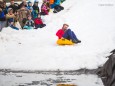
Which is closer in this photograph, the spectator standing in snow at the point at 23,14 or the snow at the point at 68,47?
the snow at the point at 68,47

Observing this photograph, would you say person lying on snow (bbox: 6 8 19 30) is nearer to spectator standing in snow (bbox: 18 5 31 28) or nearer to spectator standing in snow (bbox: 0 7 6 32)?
spectator standing in snow (bbox: 0 7 6 32)

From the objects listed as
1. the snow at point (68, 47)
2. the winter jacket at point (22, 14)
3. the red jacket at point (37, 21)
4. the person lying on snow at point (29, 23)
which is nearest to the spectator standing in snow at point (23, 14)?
the winter jacket at point (22, 14)

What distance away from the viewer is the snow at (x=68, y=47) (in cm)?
1354

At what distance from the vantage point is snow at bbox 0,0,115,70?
13541 millimetres

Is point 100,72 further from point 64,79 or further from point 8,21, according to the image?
point 8,21

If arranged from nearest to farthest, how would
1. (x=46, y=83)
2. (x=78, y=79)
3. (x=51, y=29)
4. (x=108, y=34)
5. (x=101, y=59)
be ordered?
(x=46, y=83) → (x=78, y=79) → (x=101, y=59) → (x=108, y=34) → (x=51, y=29)

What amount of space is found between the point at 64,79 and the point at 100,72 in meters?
1.33

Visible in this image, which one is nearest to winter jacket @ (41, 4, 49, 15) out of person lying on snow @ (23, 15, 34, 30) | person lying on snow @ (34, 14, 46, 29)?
person lying on snow @ (34, 14, 46, 29)

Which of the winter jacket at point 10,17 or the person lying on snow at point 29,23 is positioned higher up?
the winter jacket at point 10,17

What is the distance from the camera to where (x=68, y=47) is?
15.8 meters

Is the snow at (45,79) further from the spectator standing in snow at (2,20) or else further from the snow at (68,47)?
the spectator standing in snow at (2,20)

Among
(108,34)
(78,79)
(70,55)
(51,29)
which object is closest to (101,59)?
(70,55)

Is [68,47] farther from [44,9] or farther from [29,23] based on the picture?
[44,9]

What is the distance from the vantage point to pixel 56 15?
2280cm
